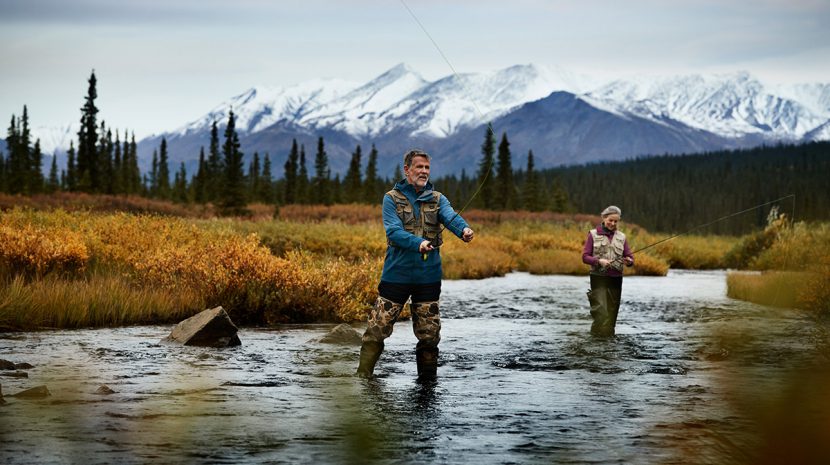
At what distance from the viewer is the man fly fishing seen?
344 inches

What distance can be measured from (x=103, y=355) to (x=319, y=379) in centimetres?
279

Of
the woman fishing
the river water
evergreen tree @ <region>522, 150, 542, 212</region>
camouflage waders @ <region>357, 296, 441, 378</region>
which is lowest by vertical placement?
the river water

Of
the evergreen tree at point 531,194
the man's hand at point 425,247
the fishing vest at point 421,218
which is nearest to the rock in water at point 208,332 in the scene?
the fishing vest at point 421,218

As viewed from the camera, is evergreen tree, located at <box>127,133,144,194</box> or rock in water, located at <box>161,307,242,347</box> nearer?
rock in water, located at <box>161,307,242,347</box>

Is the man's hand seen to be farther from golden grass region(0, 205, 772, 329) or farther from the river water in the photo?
golden grass region(0, 205, 772, 329)

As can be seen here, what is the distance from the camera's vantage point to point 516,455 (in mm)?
5852

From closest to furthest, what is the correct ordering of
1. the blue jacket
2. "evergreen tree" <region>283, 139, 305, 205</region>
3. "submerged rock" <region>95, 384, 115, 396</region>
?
"submerged rock" <region>95, 384, 115, 396</region>
the blue jacket
"evergreen tree" <region>283, 139, 305, 205</region>

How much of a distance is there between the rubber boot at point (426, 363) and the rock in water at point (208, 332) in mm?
3512

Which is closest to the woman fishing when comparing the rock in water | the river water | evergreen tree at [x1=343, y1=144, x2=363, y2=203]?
the river water

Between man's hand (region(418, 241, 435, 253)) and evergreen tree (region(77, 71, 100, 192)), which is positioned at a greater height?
evergreen tree (region(77, 71, 100, 192))

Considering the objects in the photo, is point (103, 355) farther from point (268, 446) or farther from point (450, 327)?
point (450, 327)

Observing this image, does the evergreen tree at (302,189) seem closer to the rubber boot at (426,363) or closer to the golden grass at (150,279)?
the golden grass at (150,279)

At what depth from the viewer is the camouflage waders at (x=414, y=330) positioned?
29.2ft

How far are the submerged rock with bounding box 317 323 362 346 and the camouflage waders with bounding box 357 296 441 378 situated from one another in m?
3.00
